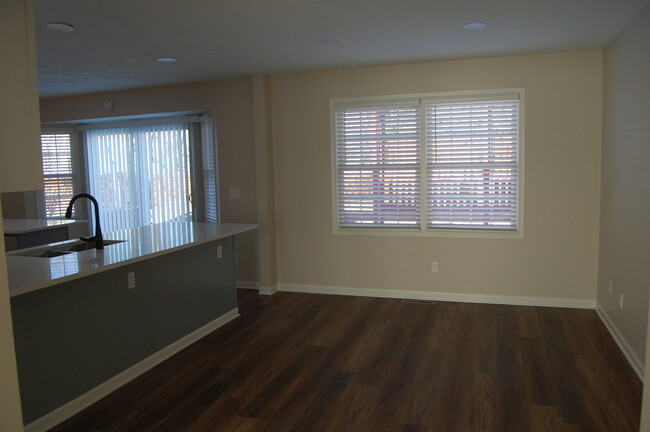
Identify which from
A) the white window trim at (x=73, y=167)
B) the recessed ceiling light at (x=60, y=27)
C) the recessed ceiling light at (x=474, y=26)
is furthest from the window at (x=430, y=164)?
the white window trim at (x=73, y=167)

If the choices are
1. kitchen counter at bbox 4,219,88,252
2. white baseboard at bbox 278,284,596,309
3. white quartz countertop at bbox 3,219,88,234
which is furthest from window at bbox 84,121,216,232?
white baseboard at bbox 278,284,596,309

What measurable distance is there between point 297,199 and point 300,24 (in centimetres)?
230

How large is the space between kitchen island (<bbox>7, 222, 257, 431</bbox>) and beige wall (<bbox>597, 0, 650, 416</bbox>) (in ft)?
10.1

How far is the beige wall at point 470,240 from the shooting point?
15.0 feet

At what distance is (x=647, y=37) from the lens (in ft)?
10.5

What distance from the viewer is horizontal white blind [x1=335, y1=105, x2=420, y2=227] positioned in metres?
5.13

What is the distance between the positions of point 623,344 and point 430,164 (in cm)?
231

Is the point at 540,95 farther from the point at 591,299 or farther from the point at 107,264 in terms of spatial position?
the point at 107,264

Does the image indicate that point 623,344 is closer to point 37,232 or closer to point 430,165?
point 430,165

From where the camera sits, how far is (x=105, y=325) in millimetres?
3156

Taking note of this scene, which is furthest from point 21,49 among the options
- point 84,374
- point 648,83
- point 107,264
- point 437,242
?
point 437,242

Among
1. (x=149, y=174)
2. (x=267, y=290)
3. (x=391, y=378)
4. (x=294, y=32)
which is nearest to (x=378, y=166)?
(x=267, y=290)

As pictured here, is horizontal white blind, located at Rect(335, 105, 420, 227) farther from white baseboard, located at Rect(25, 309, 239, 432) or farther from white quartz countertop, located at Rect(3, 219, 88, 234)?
white quartz countertop, located at Rect(3, 219, 88, 234)

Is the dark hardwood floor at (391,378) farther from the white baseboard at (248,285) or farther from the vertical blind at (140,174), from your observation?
the vertical blind at (140,174)
